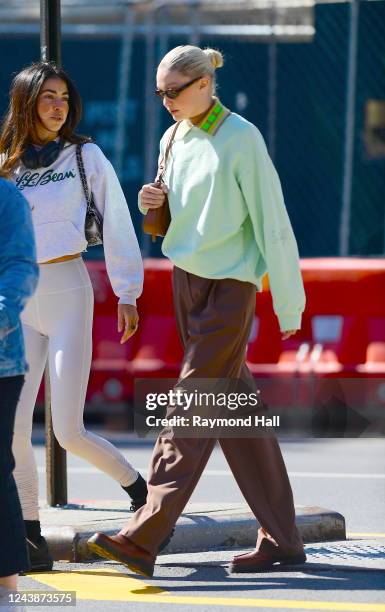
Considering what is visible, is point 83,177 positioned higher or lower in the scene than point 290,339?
higher

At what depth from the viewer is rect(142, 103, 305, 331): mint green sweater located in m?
5.53

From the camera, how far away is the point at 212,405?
18.1 ft

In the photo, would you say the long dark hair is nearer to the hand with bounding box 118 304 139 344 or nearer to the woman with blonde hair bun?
→ the woman with blonde hair bun

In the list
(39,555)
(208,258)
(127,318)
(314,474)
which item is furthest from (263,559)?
(314,474)

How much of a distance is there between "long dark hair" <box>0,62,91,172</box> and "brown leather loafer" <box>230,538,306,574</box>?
1.64 metres

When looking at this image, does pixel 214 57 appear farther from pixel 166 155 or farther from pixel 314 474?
pixel 314 474

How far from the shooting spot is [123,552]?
17.8 ft

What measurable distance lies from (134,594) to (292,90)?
937cm

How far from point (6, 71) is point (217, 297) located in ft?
33.2

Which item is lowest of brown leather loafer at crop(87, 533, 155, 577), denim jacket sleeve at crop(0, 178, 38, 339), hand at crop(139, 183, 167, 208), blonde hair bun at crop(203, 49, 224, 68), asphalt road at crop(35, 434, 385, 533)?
asphalt road at crop(35, 434, 385, 533)

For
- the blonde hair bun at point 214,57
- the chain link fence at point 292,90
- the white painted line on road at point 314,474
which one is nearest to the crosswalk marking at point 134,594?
the blonde hair bun at point 214,57

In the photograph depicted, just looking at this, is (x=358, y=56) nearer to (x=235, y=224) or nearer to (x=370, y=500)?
(x=370, y=500)

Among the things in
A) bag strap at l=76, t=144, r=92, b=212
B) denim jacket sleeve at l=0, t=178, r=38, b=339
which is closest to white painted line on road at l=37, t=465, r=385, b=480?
bag strap at l=76, t=144, r=92, b=212

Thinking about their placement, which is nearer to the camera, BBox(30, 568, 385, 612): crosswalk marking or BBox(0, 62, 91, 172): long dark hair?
BBox(30, 568, 385, 612): crosswalk marking
